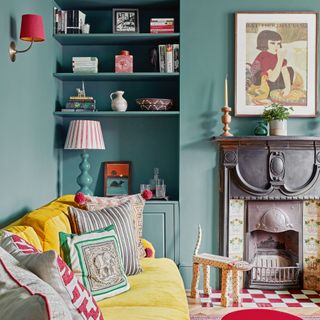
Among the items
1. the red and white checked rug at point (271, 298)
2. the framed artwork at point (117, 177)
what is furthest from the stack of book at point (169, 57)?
the red and white checked rug at point (271, 298)

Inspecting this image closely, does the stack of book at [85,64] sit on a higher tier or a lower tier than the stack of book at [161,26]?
lower

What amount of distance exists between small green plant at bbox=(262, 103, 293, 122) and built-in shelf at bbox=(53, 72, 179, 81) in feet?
2.65

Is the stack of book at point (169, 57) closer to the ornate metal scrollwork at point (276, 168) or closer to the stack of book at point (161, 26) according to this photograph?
the stack of book at point (161, 26)

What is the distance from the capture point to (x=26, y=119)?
12.2 feet

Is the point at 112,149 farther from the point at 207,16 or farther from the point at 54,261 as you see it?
the point at 54,261

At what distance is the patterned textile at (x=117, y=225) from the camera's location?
122 inches

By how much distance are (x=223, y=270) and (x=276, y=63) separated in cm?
178

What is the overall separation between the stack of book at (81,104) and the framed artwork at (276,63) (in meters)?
1.22

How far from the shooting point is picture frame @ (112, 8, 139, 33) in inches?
181

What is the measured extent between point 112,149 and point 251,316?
2593 mm

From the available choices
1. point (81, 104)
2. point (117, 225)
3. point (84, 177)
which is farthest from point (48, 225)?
point (81, 104)

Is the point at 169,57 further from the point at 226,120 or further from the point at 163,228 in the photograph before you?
the point at 163,228

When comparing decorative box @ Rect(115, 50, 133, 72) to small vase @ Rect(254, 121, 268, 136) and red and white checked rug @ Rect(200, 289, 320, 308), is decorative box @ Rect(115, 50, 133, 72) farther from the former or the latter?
red and white checked rug @ Rect(200, 289, 320, 308)

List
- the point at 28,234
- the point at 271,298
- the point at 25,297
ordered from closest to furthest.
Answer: the point at 25,297, the point at 28,234, the point at 271,298
